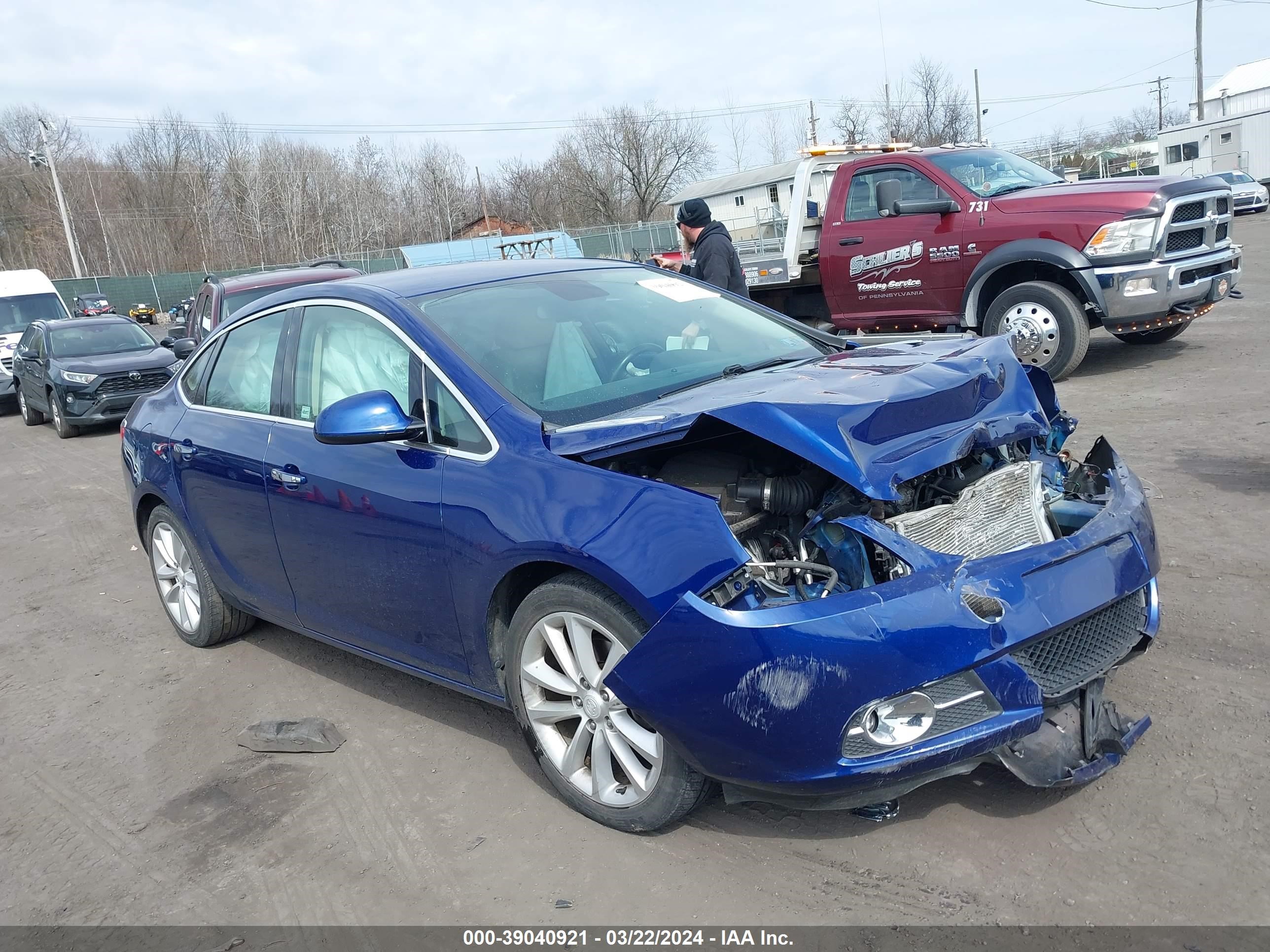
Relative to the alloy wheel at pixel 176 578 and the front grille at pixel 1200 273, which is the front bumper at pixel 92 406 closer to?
the alloy wheel at pixel 176 578

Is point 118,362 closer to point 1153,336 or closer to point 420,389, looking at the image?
point 420,389

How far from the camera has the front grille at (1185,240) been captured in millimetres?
8469

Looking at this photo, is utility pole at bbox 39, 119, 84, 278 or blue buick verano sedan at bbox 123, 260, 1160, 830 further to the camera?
utility pole at bbox 39, 119, 84, 278

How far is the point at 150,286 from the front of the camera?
50.1 m

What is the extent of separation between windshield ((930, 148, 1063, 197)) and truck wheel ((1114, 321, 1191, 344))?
1.78 m

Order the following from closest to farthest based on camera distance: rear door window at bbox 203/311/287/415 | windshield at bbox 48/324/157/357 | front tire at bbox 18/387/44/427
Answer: rear door window at bbox 203/311/287/415, windshield at bbox 48/324/157/357, front tire at bbox 18/387/44/427

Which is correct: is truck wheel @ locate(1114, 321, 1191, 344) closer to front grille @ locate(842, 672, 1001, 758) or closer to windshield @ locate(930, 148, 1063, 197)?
windshield @ locate(930, 148, 1063, 197)

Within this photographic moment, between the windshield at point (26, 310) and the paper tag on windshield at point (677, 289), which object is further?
the windshield at point (26, 310)

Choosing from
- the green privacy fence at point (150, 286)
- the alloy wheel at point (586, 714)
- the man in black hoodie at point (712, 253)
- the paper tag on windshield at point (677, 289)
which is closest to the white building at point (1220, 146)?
the green privacy fence at point (150, 286)

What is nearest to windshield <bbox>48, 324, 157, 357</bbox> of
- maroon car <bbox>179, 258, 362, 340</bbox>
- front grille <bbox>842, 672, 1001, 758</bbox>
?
maroon car <bbox>179, 258, 362, 340</bbox>

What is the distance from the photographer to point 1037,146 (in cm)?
7762

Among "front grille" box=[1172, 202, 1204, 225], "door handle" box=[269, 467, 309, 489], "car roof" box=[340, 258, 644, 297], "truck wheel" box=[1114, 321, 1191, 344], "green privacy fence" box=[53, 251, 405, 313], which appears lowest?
"truck wheel" box=[1114, 321, 1191, 344]

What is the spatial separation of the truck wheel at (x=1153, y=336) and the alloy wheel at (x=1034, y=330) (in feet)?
4.41

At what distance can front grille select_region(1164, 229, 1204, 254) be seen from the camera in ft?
27.8
